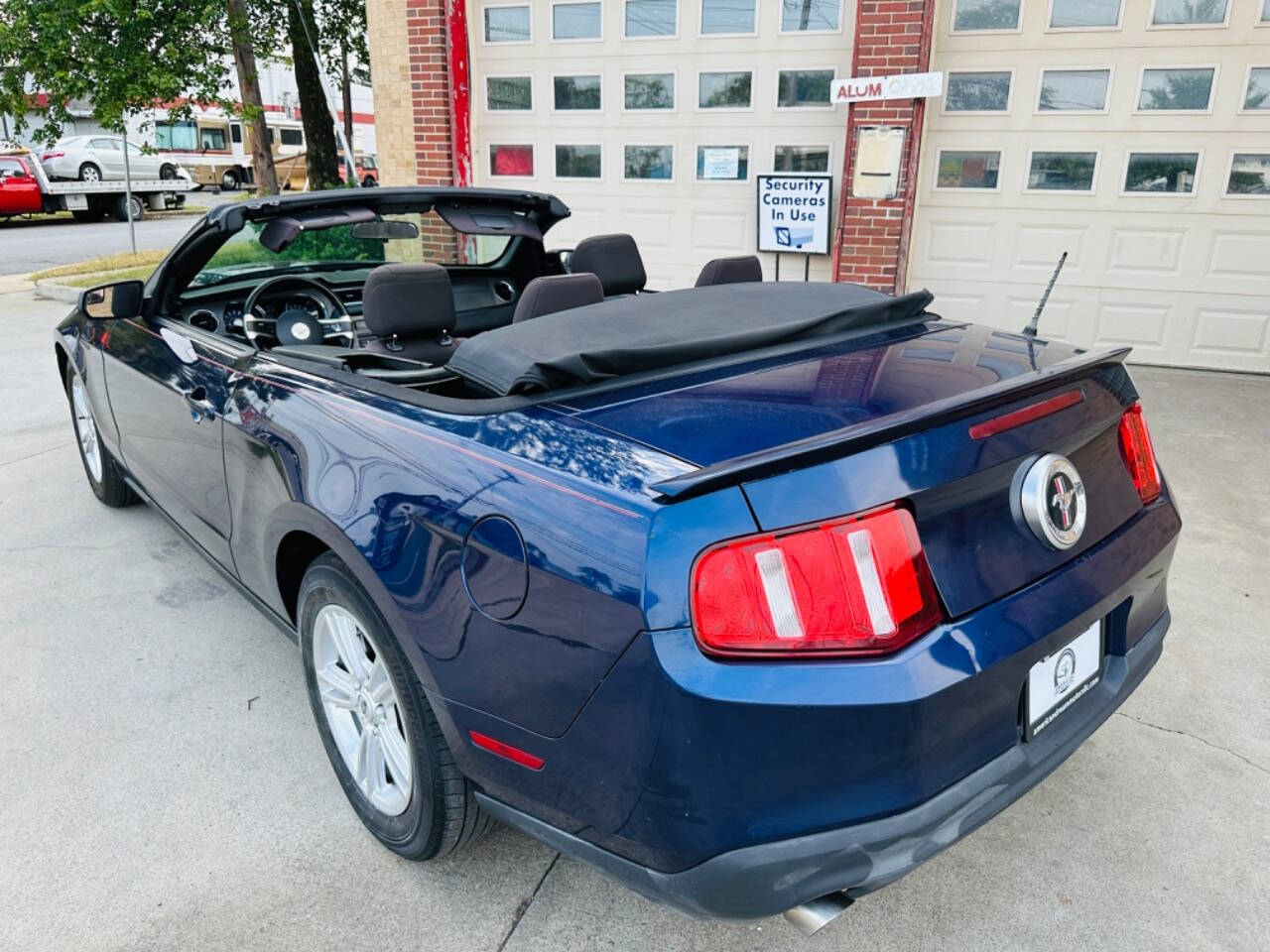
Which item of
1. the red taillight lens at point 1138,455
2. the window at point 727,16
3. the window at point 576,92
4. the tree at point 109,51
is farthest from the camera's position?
the tree at point 109,51

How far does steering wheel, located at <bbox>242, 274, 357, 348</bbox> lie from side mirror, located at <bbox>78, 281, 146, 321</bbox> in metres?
0.37

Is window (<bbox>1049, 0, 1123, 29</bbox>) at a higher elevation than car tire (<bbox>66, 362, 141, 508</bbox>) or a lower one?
higher

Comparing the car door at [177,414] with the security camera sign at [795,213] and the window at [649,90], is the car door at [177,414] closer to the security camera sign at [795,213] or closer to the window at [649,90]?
the security camera sign at [795,213]

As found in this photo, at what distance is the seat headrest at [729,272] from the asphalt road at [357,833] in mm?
1956

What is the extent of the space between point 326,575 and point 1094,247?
6.65 metres

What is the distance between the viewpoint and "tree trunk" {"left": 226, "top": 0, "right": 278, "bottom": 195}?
10.7 metres

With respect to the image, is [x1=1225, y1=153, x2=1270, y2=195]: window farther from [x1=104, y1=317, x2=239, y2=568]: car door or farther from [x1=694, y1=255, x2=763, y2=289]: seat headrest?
[x1=104, y1=317, x2=239, y2=568]: car door

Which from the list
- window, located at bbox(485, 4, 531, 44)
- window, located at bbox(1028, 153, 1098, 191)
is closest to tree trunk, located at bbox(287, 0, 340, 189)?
window, located at bbox(485, 4, 531, 44)

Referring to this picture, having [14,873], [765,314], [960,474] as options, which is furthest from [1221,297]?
[14,873]

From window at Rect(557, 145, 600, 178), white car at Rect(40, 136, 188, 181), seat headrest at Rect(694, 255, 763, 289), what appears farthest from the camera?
white car at Rect(40, 136, 188, 181)

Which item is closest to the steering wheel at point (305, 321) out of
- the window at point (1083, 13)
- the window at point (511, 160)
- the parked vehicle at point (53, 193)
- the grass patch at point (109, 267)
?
the window at point (511, 160)

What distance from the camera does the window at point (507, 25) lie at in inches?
318

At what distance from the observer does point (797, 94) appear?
7348mm

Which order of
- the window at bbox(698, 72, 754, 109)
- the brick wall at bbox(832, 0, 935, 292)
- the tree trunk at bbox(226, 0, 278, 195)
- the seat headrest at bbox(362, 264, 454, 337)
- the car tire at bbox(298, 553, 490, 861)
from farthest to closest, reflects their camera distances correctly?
1. the tree trunk at bbox(226, 0, 278, 195)
2. the window at bbox(698, 72, 754, 109)
3. the brick wall at bbox(832, 0, 935, 292)
4. the seat headrest at bbox(362, 264, 454, 337)
5. the car tire at bbox(298, 553, 490, 861)
